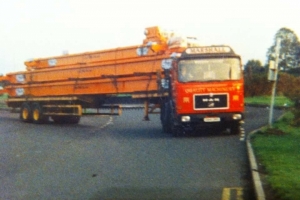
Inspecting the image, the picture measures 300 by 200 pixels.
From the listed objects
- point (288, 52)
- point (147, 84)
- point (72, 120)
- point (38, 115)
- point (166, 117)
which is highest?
point (288, 52)

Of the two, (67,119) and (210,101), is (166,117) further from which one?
(67,119)

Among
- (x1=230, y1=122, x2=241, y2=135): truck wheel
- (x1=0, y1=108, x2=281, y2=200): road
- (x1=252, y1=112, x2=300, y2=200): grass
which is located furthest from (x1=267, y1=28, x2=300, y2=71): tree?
(x1=252, y1=112, x2=300, y2=200): grass

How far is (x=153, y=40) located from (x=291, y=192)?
52.9 feet

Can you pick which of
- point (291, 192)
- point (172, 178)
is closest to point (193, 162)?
point (172, 178)

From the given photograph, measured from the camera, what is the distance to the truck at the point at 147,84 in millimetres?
20062

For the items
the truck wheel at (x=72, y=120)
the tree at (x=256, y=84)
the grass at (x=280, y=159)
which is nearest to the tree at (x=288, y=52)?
the tree at (x=256, y=84)

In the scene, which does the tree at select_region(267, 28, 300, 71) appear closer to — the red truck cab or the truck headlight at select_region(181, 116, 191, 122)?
the red truck cab

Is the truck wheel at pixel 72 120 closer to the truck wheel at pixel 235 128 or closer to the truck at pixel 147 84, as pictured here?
the truck at pixel 147 84

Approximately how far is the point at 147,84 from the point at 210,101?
434 centimetres

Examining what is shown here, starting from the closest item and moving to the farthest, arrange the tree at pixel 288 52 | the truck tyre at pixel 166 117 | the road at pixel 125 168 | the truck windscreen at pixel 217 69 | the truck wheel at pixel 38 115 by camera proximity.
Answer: the road at pixel 125 168, the truck windscreen at pixel 217 69, the truck tyre at pixel 166 117, the truck wheel at pixel 38 115, the tree at pixel 288 52

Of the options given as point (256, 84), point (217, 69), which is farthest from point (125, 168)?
point (256, 84)

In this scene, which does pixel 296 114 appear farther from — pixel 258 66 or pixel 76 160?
pixel 258 66

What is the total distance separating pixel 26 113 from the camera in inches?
1216

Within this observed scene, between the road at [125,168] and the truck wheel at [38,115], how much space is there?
28.7ft
